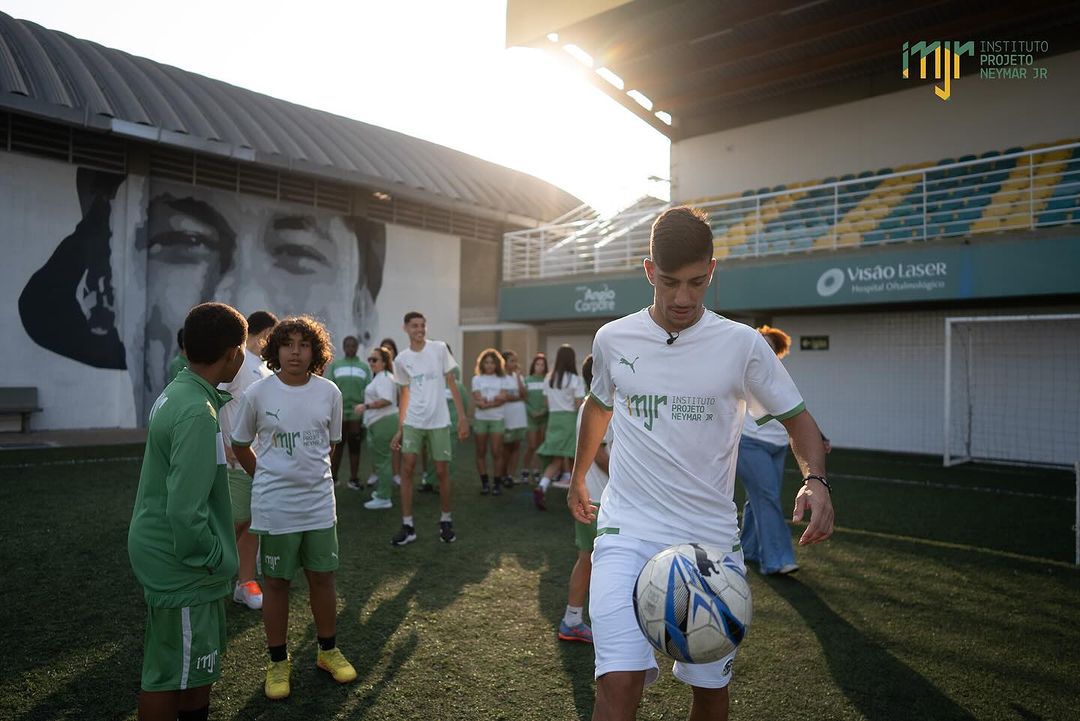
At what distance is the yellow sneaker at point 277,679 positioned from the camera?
3.44 m

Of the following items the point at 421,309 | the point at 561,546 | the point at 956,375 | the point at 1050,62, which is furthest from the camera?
the point at 421,309

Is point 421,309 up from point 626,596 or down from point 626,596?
up

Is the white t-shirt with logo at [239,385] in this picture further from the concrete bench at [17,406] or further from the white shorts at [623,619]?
the concrete bench at [17,406]

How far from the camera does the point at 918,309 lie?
14.3 m

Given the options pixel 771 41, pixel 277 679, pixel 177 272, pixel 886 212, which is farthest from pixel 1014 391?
pixel 177 272

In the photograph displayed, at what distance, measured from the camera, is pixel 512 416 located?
397 inches

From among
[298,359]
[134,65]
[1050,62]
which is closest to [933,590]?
[298,359]

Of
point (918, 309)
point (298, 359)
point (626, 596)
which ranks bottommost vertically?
point (626, 596)

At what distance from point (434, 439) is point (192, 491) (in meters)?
4.42

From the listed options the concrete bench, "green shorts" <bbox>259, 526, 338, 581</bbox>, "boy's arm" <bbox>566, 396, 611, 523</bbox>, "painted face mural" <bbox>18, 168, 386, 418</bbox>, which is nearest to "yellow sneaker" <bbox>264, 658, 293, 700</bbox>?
"green shorts" <bbox>259, 526, 338, 581</bbox>

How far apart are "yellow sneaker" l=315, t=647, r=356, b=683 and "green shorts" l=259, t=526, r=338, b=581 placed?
0.49 metres

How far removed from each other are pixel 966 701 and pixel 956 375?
12340 millimetres

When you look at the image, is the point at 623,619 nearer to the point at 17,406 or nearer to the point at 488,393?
the point at 488,393

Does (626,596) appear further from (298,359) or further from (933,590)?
(933,590)
